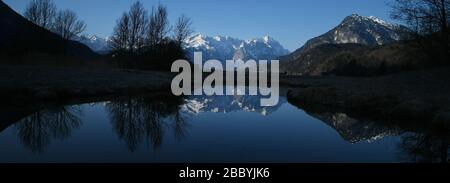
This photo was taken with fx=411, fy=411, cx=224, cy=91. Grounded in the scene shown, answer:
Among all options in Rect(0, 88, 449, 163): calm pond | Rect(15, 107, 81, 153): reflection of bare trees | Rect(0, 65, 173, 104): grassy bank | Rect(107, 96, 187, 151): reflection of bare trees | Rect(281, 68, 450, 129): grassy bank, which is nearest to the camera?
Rect(0, 88, 449, 163): calm pond

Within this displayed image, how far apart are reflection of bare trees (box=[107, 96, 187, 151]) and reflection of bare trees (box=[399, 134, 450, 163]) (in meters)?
8.10

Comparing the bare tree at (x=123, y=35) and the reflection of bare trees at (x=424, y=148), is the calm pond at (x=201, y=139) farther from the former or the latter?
the bare tree at (x=123, y=35)

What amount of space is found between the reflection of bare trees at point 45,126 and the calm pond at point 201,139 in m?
0.03

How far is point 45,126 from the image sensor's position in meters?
17.5

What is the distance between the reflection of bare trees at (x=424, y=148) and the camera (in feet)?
40.8

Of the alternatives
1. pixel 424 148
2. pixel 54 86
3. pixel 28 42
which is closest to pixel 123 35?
pixel 28 42

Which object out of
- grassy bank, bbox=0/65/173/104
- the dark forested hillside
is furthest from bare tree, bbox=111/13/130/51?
grassy bank, bbox=0/65/173/104

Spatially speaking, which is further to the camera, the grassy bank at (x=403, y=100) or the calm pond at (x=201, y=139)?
the grassy bank at (x=403, y=100)

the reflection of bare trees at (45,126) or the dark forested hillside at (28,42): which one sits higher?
the dark forested hillside at (28,42)

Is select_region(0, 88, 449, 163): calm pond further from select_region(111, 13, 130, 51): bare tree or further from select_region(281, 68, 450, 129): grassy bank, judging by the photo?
select_region(111, 13, 130, 51): bare tree

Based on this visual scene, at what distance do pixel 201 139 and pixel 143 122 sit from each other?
537 cm

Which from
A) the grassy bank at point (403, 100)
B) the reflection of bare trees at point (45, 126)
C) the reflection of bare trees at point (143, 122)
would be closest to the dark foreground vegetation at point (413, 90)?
the grassy bank at point (403, 100)

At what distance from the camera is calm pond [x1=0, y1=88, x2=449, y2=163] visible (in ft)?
40.3
